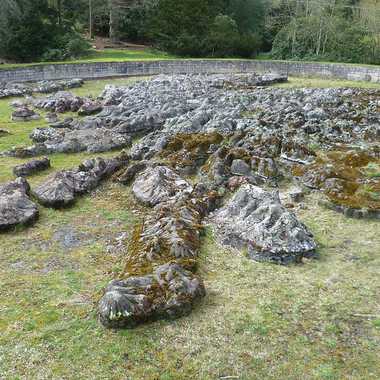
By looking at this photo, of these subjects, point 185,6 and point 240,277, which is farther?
point 185,6

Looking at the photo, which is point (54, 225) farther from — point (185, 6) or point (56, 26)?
point (185, 6)

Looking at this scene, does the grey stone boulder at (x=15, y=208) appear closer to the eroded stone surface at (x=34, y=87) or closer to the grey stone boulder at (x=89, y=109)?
the grey stone boulder at (x=89, y=109)

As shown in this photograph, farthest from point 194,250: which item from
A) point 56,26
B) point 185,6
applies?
point 185,6

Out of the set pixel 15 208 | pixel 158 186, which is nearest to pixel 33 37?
pixel 158 186

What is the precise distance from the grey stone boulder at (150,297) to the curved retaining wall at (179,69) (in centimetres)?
2842

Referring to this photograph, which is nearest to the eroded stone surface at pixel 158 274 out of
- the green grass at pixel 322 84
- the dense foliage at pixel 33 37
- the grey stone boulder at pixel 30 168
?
the grey stone boulder at pixel 30 168

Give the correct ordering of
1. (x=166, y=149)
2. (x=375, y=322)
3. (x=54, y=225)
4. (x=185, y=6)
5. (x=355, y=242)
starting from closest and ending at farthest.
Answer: (x=375, y=322) → (x=355, y=242) → (x=54, y=225) → (x=166, y=149) → (x=185, y=6)

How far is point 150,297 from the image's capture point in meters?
6.57

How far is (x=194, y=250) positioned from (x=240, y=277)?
977mm

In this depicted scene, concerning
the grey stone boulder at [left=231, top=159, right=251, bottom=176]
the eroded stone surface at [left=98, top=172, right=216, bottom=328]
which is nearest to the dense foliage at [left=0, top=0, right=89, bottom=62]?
the grey stone boulder at [left=231, top=159, right=251, bottom=176]

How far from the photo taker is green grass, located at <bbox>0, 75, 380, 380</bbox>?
5844mm

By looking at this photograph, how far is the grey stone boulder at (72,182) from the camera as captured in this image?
10.9 metres

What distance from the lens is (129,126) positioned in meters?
17.4

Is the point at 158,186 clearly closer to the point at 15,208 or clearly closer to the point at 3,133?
the point at 15,208
